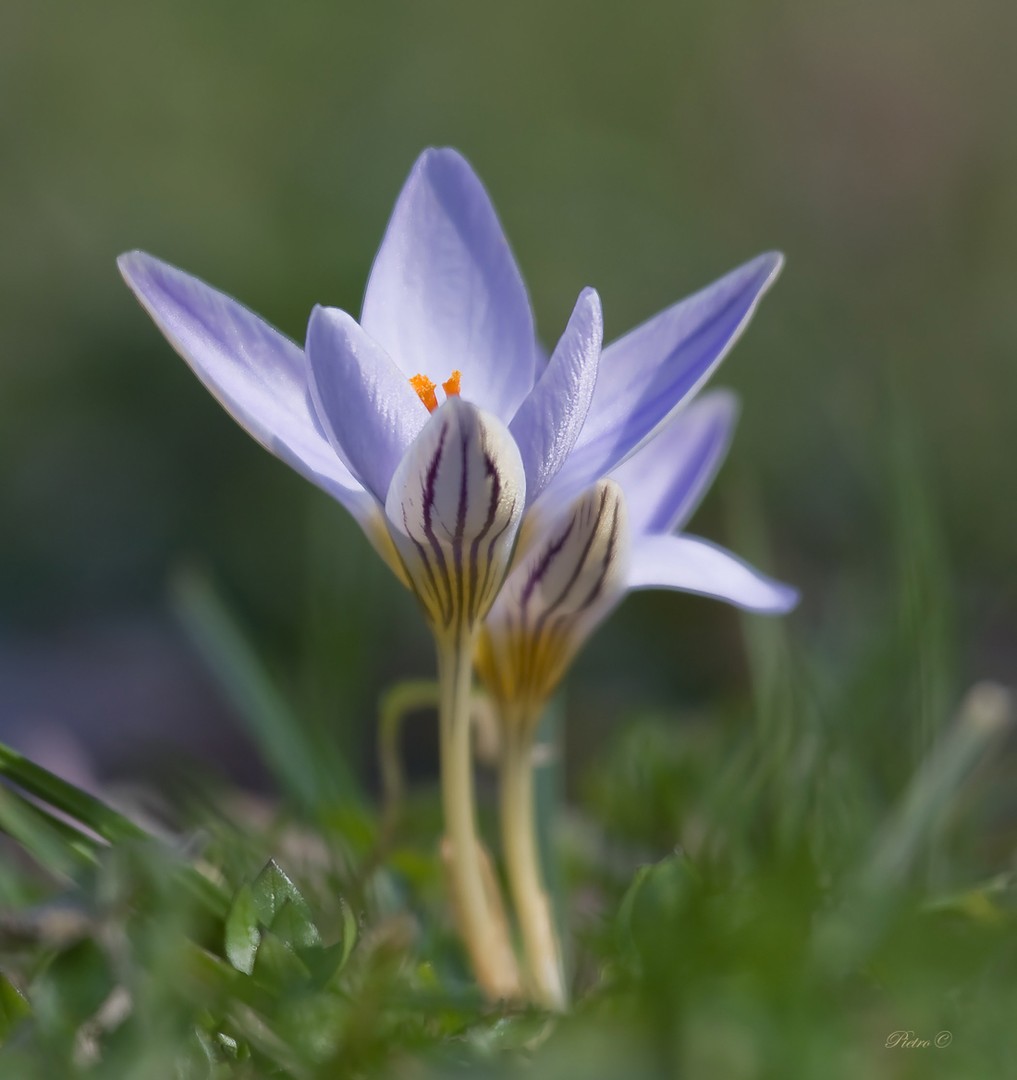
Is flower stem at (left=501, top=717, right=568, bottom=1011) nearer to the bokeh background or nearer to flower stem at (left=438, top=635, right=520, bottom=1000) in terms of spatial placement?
flower stem at (left=438, top=635, right=520, bottom=1000)

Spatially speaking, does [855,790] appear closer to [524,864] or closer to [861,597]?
[524,864]

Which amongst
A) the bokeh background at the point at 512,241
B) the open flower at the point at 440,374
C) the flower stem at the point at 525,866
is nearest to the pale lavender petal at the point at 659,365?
the open flower at the point at 440,374

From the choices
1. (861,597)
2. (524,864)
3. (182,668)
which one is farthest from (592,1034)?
(182,668)

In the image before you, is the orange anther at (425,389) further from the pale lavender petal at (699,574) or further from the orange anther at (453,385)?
the pale lavender petal at (699,574)

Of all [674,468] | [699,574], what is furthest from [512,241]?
[699,574]

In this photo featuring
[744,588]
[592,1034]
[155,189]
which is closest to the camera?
[592,1034]

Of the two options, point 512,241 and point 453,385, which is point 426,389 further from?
point 512,241

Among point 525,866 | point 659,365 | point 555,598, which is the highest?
point 659,365
